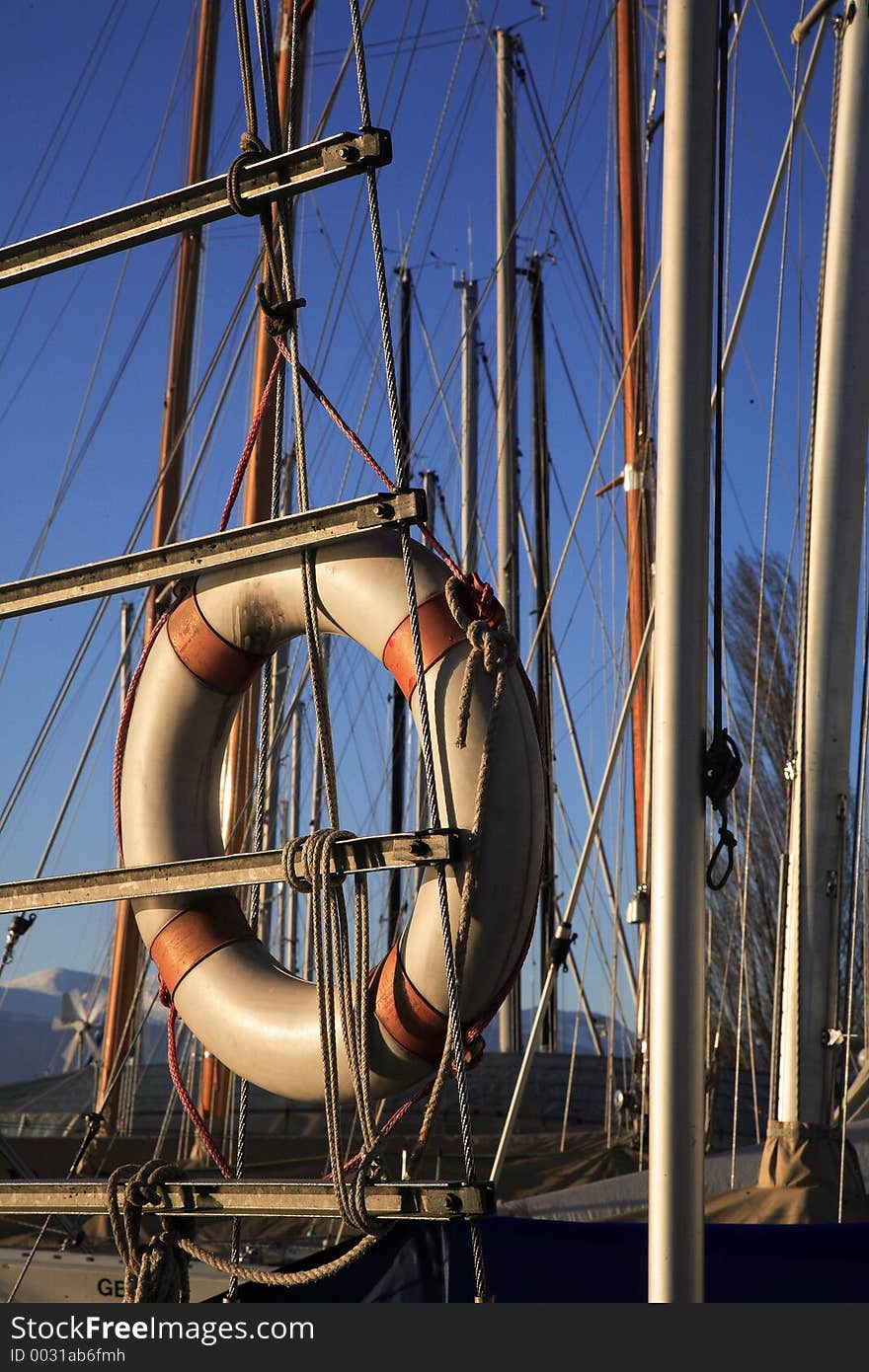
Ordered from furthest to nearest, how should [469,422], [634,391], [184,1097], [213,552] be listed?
[469,422] → [634,391] → [184,1097] → [213,552]

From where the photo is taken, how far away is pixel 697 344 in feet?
11.2

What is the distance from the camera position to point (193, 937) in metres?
4.03

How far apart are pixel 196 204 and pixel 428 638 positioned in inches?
51.0

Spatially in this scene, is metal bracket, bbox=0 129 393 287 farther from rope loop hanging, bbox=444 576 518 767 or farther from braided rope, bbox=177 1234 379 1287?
braided rope, bbox=177 1234 379 1287

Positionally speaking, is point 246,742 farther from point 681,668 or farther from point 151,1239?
point 681,668

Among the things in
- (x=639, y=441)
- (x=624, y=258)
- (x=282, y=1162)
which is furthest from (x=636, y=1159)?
(x=624, y=258)

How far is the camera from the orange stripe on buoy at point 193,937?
13.2 ft

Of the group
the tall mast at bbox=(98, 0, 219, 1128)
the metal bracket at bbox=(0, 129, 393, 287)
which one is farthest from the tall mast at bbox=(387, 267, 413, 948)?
the metal bracket at bbox=(0, 129, 393, 287)

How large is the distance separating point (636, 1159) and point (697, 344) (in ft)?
24.9

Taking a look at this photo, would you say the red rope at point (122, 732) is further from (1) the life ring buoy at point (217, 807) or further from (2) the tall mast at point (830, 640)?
(2) the tall mast at point (830, 640)

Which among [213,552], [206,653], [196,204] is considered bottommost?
[206,653]

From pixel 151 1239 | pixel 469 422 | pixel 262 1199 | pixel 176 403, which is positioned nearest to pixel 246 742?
pixel 176 403
